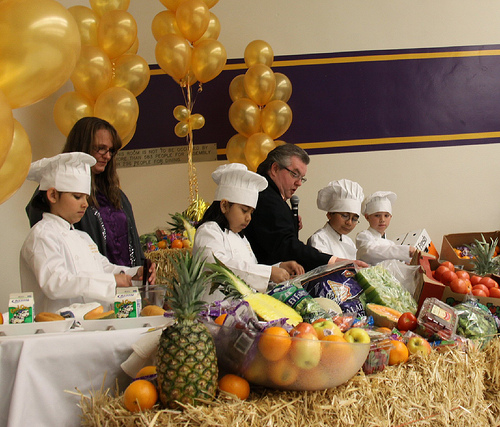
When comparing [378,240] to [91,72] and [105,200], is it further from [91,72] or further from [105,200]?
[91,72]

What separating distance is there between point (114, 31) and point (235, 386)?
3894 mm

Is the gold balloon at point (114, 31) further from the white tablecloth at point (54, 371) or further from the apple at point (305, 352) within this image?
the apple at point (305, 352)

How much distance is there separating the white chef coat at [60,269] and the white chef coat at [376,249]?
2142 mm

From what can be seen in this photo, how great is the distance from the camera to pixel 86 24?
4.64 metres

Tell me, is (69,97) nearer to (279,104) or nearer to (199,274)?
(279,104)

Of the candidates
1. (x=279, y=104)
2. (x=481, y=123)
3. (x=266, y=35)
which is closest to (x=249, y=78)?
(x=279, y=104)

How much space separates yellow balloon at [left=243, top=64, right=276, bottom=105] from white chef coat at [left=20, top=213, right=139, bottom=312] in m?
3.12

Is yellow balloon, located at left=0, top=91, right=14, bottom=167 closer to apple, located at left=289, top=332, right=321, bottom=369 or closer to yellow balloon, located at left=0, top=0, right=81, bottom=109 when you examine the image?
yellow balloon, located at left=0, top=0, right=81, bottom=109

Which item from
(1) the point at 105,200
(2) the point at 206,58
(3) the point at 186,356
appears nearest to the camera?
(3) the point at 186,356

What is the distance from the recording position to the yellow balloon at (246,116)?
5535 millimetres

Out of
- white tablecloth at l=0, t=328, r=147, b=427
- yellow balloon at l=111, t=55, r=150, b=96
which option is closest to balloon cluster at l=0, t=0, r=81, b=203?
white tablecloth at l=0, t=328, r=147, b=427

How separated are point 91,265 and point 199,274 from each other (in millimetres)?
1418

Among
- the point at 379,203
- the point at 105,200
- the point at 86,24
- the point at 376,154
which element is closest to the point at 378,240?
the point at 379,203

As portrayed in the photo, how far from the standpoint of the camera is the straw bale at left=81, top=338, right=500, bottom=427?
137cm
